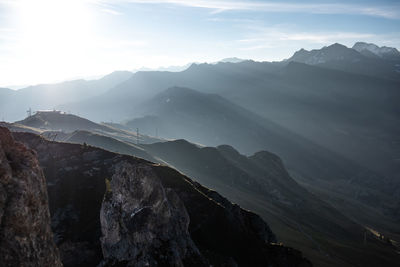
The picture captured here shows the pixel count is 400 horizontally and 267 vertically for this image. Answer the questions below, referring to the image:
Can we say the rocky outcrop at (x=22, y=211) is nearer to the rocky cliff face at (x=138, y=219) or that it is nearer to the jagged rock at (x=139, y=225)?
the jagged rock at (x=139, y=225)

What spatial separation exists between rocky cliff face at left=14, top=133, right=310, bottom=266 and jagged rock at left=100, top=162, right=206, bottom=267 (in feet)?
0.48

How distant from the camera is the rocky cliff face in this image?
51.2 m

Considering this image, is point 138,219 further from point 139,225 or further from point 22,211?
point 22,211

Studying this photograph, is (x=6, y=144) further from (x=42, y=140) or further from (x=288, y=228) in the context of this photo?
(x=288, y=228)

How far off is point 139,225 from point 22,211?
29252 mm

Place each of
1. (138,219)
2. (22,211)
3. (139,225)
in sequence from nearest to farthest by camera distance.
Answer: (22,211)
(139,225)
(138,219)

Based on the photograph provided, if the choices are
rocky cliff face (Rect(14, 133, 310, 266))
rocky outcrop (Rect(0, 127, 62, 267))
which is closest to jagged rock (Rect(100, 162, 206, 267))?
rocky cliff face (Rect(14, 133, 310, 266))

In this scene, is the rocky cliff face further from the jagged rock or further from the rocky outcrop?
the rocky outcrop

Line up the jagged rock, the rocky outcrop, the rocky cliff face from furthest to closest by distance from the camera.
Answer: the rocky cliff face → the jagged rock → the rocky outcrop

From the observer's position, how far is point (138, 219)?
5181cm

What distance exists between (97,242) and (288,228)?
118 m

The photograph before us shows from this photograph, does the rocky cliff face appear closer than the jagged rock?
No

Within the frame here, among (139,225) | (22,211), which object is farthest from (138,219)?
(22,211)

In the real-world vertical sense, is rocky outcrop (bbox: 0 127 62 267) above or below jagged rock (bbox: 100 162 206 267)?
above
